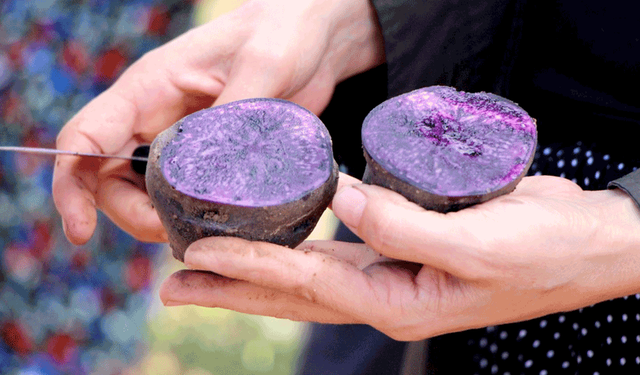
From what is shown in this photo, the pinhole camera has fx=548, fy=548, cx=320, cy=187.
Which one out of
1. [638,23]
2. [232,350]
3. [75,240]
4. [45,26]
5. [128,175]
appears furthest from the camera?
[232,350]

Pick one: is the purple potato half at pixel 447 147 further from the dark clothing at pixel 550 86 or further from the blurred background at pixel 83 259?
the blurred background at pixel 83 259

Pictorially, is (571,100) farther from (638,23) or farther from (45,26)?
(45,26)

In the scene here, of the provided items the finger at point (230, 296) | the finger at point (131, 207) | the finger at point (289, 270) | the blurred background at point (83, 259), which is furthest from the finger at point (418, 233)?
the blurred background at point (83, 259)

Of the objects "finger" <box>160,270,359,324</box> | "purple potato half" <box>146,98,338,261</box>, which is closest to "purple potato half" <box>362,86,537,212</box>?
"purple potato half" <box>146,98,338,261</box>

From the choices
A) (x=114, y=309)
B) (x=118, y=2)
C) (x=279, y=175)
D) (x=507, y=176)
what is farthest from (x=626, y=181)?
(x=114, y=309)

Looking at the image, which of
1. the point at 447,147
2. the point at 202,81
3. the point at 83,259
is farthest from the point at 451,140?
the point at 83,259

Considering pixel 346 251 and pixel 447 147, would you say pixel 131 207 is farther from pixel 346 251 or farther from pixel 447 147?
pixel 447 147

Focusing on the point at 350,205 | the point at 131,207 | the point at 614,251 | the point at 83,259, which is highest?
the point at 350,205
